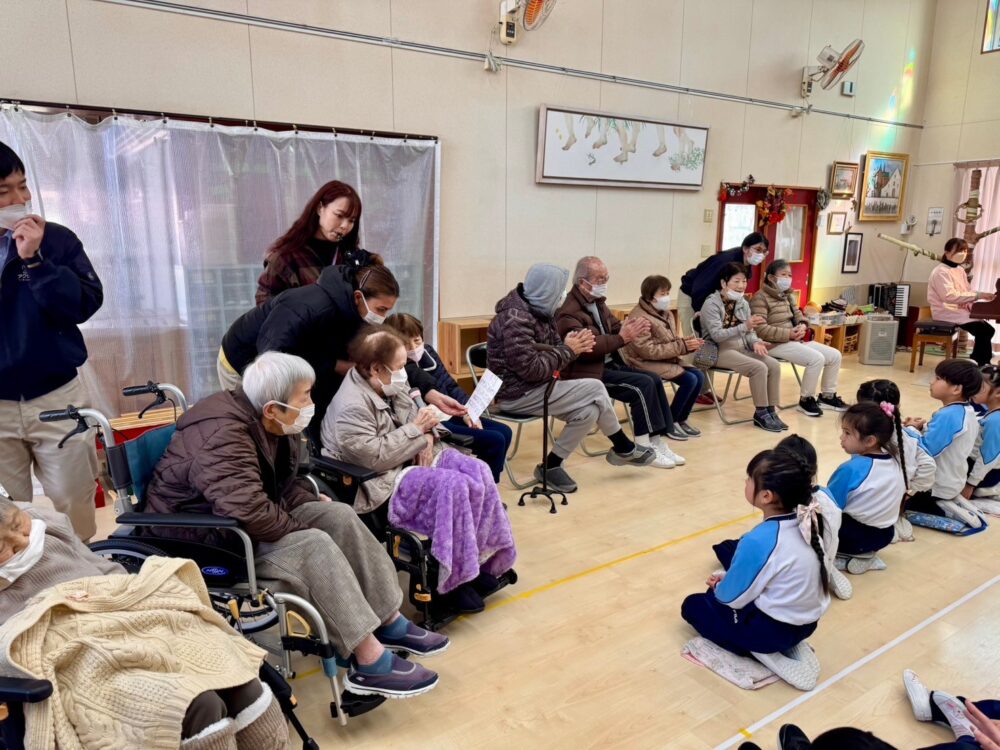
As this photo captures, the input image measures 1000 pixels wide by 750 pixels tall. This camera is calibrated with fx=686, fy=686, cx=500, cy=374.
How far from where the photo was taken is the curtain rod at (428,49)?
12.2ft

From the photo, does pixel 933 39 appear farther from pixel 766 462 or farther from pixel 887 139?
pixel 766 462

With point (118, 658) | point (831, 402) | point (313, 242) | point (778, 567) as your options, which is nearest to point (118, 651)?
point (118, 658)

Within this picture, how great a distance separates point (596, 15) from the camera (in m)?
5.36

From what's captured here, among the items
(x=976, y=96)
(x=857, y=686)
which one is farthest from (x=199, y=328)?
(x=976, y=96)

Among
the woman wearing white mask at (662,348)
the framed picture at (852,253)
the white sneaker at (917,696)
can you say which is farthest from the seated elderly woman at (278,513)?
the framed picture at (852,253)

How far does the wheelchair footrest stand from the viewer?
1976 millimetres

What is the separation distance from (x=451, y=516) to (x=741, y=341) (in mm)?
3553

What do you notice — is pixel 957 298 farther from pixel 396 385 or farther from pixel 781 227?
pixel 396 385

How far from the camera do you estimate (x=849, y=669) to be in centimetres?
229

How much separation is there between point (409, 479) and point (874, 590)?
1963mm

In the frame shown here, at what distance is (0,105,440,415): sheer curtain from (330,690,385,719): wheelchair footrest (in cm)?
258

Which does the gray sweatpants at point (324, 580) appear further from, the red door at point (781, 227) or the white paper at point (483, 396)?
the red door at point (781, 227)

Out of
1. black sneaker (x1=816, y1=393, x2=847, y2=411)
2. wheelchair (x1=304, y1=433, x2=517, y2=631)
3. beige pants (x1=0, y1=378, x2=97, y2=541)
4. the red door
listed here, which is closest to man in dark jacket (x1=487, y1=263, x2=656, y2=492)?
wheelchair (x1=304, y1=433, x2=517, y2=631)

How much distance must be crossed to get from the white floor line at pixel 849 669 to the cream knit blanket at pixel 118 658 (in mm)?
1378
